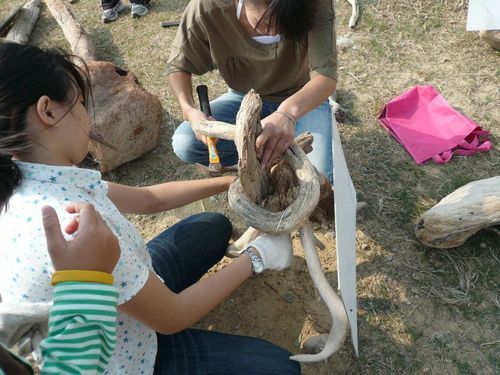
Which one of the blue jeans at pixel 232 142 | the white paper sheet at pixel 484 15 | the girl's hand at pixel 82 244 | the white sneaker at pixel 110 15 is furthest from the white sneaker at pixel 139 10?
the girl's hand at pixel 82 244

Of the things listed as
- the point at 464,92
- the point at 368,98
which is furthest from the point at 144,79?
the point at 464,92

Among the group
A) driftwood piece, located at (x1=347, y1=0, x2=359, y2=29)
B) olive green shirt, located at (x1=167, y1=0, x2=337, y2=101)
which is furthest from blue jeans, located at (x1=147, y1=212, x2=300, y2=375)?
driftwood piece, located at (x1=347, y1=0, x2=359, y2=29)

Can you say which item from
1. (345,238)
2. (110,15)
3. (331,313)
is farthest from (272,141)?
(110,15)

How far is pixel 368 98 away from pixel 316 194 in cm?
144

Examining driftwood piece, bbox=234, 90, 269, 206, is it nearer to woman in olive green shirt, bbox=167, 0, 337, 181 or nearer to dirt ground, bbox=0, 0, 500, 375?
woman in olive green shirt, bbox=167, 0, 337, 181

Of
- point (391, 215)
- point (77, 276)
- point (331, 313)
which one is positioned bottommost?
point (391, 215)

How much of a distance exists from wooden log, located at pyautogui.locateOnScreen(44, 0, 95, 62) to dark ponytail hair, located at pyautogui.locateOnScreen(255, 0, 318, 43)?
5.53 feet

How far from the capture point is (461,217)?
176 cm

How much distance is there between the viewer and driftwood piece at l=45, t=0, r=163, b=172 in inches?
91.4

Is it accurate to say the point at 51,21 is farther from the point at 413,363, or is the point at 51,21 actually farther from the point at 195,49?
the point at 413,363

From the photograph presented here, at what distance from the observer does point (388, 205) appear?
6.70ft

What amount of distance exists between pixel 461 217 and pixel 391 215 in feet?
1.03

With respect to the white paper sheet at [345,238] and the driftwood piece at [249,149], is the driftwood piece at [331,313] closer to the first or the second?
the white paper sheet at [345,238]

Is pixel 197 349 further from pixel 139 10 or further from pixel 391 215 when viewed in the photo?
pixel 139 10
